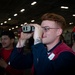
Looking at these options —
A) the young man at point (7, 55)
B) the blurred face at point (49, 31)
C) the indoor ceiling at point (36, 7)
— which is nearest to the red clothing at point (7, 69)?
the young man at point (7, 55)

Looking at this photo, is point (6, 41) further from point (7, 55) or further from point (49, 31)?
point (49, 31)

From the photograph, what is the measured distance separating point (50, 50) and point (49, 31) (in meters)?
0.16

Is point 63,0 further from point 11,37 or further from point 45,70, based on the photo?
point 45,70

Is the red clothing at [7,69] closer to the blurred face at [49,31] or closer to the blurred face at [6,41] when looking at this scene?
the blurred face at [6,41]

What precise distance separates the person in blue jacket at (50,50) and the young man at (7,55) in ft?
2.16

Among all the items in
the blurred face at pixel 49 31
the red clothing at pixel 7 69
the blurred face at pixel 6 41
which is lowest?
the red clothing at pixel 7 69

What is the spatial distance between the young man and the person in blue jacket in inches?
25.9

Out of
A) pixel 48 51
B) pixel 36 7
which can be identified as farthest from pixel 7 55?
pixel 36 7

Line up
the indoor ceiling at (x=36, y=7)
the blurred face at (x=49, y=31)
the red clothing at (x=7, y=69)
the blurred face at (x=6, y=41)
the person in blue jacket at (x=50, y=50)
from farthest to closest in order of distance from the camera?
the indoor ceiling at (x=36, y=7)
the blurred face at (x=6, y=41)
the red clothing at (x=7, y=69)
the blurred face at (x=49, y=31)
the person in blue jacket at (x=50, y=50)

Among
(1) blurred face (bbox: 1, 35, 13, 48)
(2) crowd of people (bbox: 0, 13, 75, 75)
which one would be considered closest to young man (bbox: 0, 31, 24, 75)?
(1) blurred face (bbox: 1, 35, 13, 48)

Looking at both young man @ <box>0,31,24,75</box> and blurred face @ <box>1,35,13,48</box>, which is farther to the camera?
blurred face @ <box>1,35,13,48</box>

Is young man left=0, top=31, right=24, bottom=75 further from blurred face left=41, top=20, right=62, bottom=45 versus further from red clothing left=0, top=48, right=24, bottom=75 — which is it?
blurred face left=41, top=20, right=62, bottom=45

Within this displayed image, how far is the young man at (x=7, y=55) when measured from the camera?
263 cm

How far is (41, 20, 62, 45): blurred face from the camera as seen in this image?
169 centimetres
